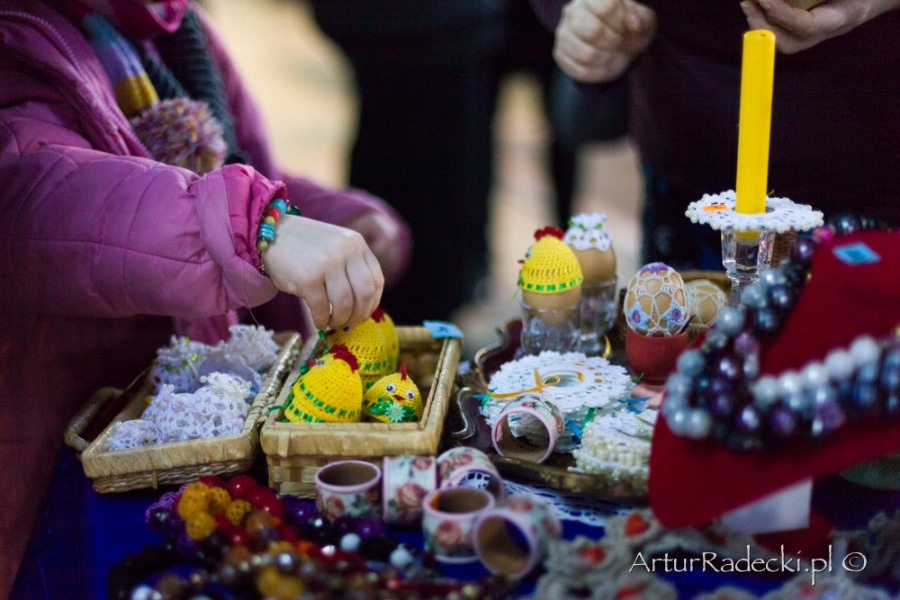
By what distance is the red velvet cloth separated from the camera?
593mm

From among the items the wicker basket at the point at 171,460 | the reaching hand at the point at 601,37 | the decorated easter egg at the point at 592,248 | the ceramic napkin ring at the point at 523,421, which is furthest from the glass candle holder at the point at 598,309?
the wicker basket at the point at 171,460

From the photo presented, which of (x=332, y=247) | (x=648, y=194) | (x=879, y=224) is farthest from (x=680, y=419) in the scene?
(x=648, y=194)

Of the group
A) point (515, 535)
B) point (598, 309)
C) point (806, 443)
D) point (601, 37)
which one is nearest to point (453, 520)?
point (515, 535)

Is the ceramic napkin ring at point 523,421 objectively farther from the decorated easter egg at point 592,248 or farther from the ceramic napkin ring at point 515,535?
the decorated easter egg at point 592,248

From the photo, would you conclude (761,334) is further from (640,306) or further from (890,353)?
(640,306)

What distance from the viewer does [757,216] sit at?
733 mm

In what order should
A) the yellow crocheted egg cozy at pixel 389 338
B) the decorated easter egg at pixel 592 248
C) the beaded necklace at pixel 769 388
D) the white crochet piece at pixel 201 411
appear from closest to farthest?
the beaded necklace at pixel 769 388 → the white crochet piece at pixel 201 411 → the yellow crocheted egg cozy at pixel 389 338 → the decorated easter egg at pixel 592 248

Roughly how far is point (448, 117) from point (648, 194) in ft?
3.48

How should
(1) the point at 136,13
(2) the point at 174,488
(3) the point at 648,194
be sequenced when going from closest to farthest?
(2) the point at 174,488, (1) the point at 136,13, (3) the point at 648,194

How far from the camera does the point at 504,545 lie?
0.66 m

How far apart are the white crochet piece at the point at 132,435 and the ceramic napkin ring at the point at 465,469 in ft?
1.01

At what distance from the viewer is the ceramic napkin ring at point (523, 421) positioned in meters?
0.77

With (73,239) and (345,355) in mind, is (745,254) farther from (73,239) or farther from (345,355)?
(73,239)

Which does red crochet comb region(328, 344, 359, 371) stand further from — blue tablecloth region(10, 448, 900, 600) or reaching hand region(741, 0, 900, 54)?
reaching hand region(741, 0, 900, 54)
